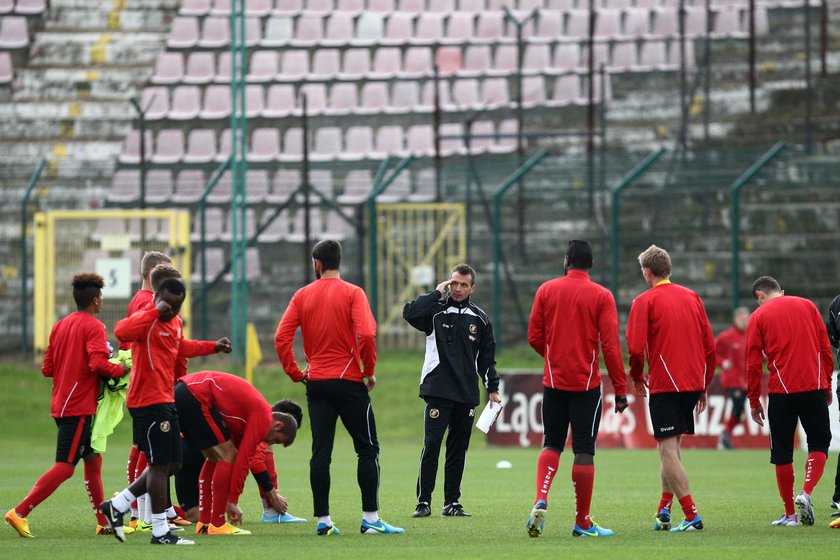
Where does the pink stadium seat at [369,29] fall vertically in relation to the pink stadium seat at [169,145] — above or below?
above

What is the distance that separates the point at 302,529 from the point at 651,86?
783 inches

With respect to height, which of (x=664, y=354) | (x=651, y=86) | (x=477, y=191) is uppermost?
(x=651, y=86)

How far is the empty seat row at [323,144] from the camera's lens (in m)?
28.3

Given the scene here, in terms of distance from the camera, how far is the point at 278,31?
3222 cm

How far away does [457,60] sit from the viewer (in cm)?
3067

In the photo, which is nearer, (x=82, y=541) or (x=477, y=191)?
(x=82, y=541)

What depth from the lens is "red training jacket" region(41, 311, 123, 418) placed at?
10266mm

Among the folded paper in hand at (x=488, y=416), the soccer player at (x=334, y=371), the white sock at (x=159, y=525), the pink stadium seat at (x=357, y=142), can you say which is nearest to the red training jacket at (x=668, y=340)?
the folded paper in hand at (x=488, y=416)

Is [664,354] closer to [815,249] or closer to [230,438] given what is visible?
[230,438]

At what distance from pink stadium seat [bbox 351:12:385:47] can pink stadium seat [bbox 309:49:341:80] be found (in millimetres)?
581

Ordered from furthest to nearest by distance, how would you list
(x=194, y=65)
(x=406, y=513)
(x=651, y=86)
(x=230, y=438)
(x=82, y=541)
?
(x=194, y=65), (x=651, y=86), (x=406, y=513), (x=230, y=438), (x=82, y=541)

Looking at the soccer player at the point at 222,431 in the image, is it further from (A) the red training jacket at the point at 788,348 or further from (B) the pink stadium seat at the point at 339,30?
(B) the pink stadium seat at the point at 339,30

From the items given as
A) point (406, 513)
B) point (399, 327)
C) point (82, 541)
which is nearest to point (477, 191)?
point (399, 327)

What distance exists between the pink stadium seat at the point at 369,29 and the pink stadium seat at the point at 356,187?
18.9 feet
